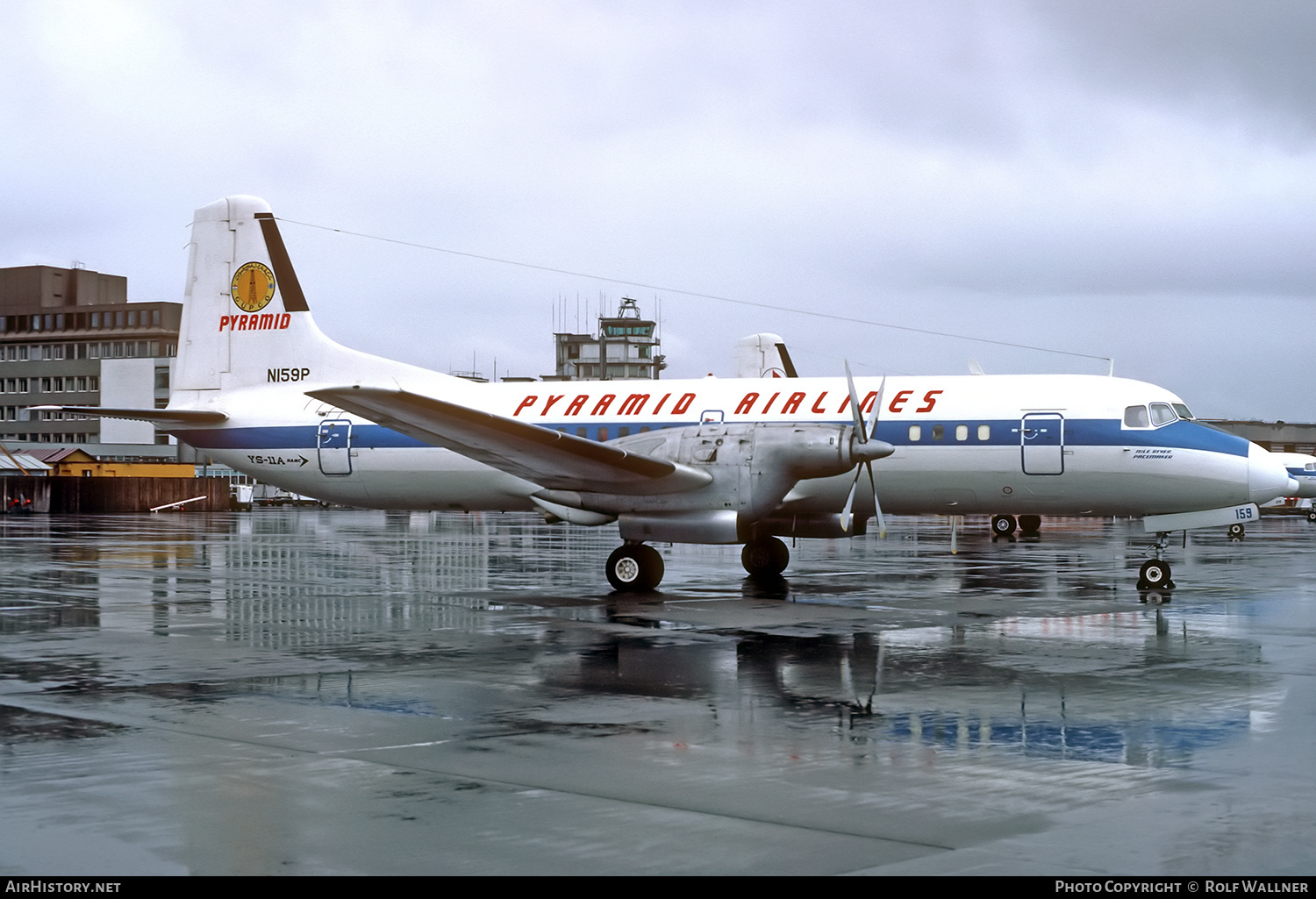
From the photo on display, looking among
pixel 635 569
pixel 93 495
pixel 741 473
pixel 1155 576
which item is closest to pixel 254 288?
pixel 635 569

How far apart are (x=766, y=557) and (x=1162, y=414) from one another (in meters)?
7.41

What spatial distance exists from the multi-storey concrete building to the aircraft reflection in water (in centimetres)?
10993

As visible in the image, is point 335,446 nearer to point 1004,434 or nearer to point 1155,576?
point 1004,434

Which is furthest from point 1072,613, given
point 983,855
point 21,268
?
point 21,268

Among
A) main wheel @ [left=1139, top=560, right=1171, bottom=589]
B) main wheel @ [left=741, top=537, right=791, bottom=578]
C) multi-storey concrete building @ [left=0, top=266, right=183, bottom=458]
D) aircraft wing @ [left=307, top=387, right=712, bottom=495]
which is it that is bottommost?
main wheel @ [left=1139, top=560, right=1171, bottom=589]

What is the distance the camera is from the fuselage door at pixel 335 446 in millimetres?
24547

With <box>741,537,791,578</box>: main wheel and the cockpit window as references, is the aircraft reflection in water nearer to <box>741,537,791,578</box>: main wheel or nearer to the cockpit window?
<box>741,537,791,578</box>: main wheel

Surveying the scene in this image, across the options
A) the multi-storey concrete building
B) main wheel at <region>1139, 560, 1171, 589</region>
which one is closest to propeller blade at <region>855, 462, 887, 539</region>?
main wheel at <region>1139, 560, 1171, 589</region>

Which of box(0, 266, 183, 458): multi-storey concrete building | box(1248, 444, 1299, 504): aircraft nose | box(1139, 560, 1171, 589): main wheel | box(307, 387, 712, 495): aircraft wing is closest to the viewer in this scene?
box(307, 387, 712, 495): aircraft wing

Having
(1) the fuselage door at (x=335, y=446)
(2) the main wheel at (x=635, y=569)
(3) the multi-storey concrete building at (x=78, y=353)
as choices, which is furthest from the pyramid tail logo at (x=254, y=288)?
(3) the multi-storey concrete building at (x=78, y=353)

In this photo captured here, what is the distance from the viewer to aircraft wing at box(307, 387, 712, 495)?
1809 centimetres

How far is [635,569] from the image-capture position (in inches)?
794

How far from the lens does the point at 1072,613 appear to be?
1711 centimetres
